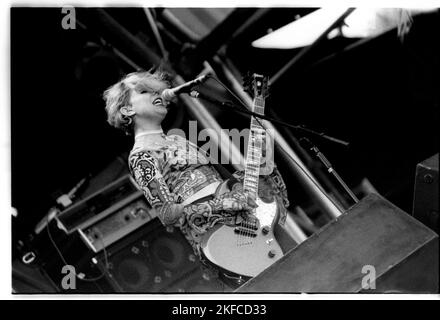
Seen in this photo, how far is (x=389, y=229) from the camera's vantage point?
305 cm

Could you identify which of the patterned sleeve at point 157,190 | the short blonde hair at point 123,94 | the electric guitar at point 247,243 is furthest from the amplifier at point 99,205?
the electric guitar at point 247,243

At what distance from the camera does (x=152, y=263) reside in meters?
3.81

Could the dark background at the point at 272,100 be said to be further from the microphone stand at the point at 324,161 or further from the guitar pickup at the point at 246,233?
the guitar pickup at the point at 246,233

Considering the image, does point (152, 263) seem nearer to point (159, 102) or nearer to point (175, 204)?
point (175, 204)

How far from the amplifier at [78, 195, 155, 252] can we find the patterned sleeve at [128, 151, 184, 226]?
16.9 inches

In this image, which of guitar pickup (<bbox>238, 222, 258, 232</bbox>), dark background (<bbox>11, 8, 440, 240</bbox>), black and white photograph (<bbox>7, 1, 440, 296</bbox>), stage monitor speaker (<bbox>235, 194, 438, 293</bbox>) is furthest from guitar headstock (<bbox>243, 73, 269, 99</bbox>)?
stage monitor speaker (<bbox>235, 194, 438, 293</bbox>)

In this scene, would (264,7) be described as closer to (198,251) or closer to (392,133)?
(392,133)

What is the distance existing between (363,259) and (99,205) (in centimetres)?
139

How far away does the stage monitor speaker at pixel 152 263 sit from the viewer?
376 centimetres

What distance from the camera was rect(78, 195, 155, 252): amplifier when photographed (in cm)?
382

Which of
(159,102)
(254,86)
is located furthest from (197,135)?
(254,86)

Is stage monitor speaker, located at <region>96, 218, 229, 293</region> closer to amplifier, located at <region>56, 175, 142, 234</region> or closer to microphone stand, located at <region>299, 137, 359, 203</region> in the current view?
Result: amplifier, located at <region>56, 175, 142, 234</region>

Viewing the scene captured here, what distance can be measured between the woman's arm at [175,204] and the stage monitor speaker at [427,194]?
71 centimetres

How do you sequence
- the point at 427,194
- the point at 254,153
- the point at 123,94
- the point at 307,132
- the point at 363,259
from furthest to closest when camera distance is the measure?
the point at 123,94
the point at 254,153
the point at 307,132
the point at 427,194
the point at 363,259
